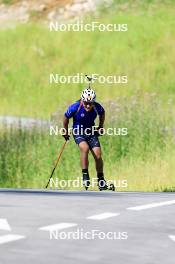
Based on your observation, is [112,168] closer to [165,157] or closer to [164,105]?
[165,157]

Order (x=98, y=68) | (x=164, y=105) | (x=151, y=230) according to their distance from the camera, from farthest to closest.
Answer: (x=98, y=68) → (x=164, y=105) → (x=151, y=230)

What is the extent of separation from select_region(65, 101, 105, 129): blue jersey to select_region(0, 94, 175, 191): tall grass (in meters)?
2.28

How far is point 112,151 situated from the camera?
23250 mm

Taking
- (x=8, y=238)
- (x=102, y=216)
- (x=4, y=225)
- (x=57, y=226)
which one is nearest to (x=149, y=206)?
(x=102, y=216)

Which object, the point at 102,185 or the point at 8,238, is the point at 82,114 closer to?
the point at 102,185

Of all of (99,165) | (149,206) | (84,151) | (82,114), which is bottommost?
(149,206)

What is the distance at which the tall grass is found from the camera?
22953 millimetres

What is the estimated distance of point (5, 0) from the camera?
108ft

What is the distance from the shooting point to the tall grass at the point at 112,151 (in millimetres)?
22953

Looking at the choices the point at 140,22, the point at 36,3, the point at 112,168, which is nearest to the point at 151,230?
the point at 112,168

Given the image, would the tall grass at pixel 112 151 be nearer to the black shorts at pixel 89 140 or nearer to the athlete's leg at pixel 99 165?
the athlete's leg at pixel 99 165

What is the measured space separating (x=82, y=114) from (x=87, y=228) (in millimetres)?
7770

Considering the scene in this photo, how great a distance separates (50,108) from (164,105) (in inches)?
100

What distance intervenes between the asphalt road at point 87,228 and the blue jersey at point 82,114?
3.07 meters
